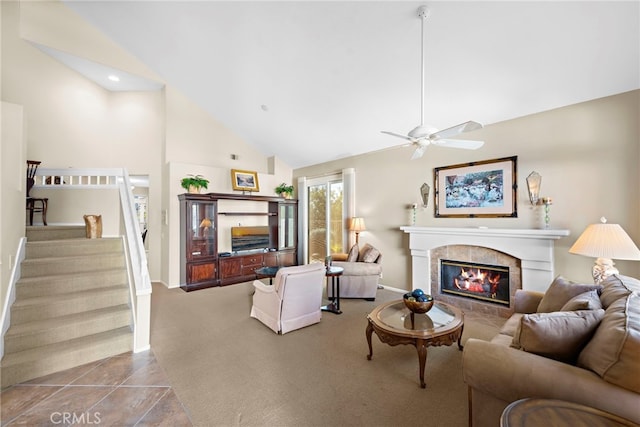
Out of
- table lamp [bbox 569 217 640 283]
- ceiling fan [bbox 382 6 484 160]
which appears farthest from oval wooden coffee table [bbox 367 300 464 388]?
ceiling fan [bbox 382 6 484 160]

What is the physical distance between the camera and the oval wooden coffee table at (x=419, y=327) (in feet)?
7.06

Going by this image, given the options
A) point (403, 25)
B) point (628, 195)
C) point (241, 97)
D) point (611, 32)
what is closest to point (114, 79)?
point (241, 97)

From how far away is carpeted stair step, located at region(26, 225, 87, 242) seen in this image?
346 centimetres

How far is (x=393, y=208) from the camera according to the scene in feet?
16.7

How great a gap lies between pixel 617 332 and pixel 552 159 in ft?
9.70

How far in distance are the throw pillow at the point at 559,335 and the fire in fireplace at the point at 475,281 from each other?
8.31 feet

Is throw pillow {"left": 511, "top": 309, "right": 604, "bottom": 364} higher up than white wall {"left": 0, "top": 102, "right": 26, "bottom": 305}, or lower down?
lower down

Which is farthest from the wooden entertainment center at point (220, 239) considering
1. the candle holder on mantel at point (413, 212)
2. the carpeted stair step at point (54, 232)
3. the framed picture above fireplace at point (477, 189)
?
the framed picture above fireplace at point (477, 189)

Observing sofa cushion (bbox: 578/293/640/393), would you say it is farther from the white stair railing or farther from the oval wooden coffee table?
the white stair railing

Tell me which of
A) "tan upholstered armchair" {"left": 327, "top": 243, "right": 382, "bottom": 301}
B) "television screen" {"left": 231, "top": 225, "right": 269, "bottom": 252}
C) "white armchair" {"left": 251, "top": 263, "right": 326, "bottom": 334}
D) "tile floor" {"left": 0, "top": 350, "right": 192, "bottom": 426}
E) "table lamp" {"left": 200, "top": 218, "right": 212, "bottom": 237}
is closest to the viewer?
"tile floor" {"left": 0, "top": 350, "right": 192, "bottom": 426}

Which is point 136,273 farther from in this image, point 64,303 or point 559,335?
point 559,335

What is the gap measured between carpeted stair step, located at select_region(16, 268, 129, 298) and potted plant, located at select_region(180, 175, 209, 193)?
2424mm

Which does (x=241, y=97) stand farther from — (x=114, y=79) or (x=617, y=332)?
(x=617, y=332)

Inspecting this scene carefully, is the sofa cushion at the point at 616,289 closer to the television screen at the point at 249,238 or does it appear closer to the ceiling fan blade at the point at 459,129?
the ceiling fan blade at the point at 459,129
